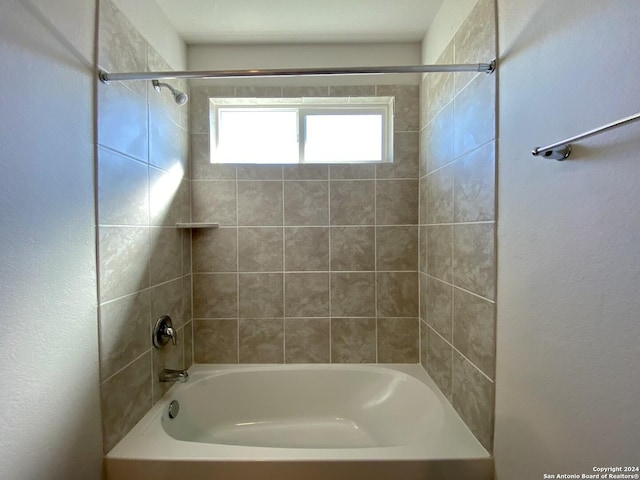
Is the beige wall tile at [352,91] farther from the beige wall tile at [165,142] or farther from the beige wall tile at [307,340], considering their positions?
the beige wall tile at [307,340]

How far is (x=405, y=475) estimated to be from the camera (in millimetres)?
980

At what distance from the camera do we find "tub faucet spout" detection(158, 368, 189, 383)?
1340 millimetres

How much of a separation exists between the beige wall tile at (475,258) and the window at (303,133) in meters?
0.84

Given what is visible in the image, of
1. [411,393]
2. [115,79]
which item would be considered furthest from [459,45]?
[411,393]

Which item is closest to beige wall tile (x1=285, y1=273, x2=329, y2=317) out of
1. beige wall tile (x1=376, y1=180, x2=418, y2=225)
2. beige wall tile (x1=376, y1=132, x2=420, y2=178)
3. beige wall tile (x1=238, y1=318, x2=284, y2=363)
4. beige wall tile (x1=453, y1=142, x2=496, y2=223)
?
beige wall tile (x1=238, y1=318, x2=284, y2=363)

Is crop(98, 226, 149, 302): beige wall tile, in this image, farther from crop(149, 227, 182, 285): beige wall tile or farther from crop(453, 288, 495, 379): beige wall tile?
crop(453, 288, 495, 379): beige wall tile

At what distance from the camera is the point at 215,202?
1.67m

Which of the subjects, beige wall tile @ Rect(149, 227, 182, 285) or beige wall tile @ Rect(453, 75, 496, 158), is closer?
beige wall tile @ Rect(453, 75, 496, 158)

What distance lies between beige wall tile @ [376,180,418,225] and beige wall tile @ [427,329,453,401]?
0.65 meters

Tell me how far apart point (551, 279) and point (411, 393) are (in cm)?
106

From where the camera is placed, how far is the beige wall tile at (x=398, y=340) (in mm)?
1688

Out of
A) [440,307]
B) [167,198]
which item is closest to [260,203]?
[167,198]

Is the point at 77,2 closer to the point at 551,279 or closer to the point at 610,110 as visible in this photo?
the point at 610,110

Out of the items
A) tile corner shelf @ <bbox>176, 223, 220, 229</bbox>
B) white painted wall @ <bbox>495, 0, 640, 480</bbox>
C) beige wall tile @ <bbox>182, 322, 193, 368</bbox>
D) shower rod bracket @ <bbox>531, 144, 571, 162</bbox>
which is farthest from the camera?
beige wall tile @ <bbox>182, 322, 193, 368</bbox>
